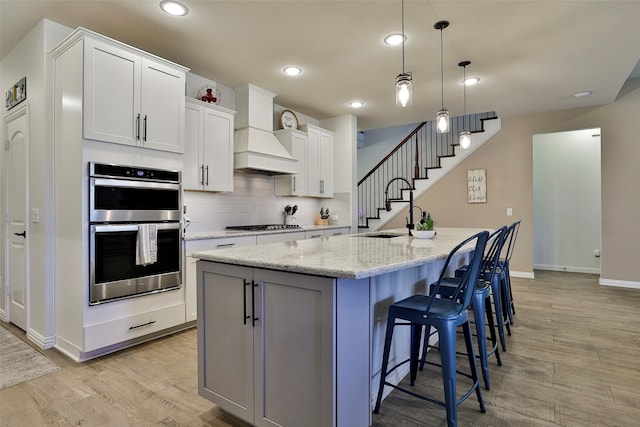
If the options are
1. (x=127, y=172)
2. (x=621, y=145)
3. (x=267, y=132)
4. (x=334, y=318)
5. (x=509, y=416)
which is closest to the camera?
(x=334, y=318)

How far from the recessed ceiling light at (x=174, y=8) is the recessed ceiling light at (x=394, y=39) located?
1.77 m

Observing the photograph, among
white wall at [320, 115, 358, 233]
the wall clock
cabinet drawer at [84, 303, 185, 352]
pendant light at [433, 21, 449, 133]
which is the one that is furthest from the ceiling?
cabinet drawer at [84, 303, 185, 352]

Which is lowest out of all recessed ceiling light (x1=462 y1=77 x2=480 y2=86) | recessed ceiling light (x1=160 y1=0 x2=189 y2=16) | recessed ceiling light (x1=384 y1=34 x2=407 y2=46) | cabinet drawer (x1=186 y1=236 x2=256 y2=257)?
cabinet drawer (x1=186 y1=236 x2=256 y2=257)

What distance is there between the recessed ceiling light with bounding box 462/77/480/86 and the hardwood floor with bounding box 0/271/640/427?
116 inches

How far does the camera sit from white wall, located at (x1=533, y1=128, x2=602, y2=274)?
20.0 ft

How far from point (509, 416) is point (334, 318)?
4.32ft

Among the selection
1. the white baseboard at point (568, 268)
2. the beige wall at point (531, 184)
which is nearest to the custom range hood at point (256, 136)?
the beige wall at point (531, 184)

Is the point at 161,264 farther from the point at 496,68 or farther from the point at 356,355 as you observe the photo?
the point at 496,68

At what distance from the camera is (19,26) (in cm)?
300

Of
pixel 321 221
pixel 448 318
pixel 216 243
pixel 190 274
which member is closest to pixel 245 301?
pixel 448 318

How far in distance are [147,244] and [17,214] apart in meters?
1.58

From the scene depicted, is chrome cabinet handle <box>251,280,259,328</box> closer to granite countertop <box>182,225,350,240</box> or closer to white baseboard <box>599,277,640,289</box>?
granite countertop <box>182,225,350,240</box>

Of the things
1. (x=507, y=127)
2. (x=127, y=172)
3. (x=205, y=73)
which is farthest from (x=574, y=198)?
(x=127, y=172)

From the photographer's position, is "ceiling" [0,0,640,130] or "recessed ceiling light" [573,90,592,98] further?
"recessed ceiling light" [573,90,592,98]
